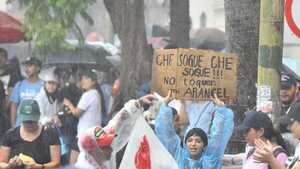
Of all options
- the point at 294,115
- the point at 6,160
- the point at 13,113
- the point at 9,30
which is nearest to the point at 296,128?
the point at 294,115

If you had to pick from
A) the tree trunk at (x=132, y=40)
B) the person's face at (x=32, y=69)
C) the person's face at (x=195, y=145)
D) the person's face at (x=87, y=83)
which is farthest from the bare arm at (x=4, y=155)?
the tree trunk at (x=132, y=40)

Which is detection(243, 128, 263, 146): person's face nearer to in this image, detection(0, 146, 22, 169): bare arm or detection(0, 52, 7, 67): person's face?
detection(0, 146, 22, 169): bare arm

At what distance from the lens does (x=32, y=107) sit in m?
8.34

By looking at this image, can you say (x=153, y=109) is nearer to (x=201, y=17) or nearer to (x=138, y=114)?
(x=138, y=114)

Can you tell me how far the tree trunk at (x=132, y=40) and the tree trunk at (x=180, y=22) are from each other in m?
1.03

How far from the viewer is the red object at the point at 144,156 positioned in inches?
274

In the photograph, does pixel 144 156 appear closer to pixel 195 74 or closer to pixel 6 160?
pixel 195 74

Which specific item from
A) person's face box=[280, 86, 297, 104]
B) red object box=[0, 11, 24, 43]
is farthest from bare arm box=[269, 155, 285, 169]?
red object box=[0, 11, 24, 43]

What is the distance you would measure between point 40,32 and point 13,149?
8751 millimetres

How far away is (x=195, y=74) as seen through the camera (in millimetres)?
7367

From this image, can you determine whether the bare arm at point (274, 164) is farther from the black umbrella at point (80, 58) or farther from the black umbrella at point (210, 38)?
the black umbrella at point (210, 38)

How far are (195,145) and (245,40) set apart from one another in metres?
1.79

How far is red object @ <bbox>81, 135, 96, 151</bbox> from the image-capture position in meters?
6.55

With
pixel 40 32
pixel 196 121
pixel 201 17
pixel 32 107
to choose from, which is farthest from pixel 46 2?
pixel 201 17
